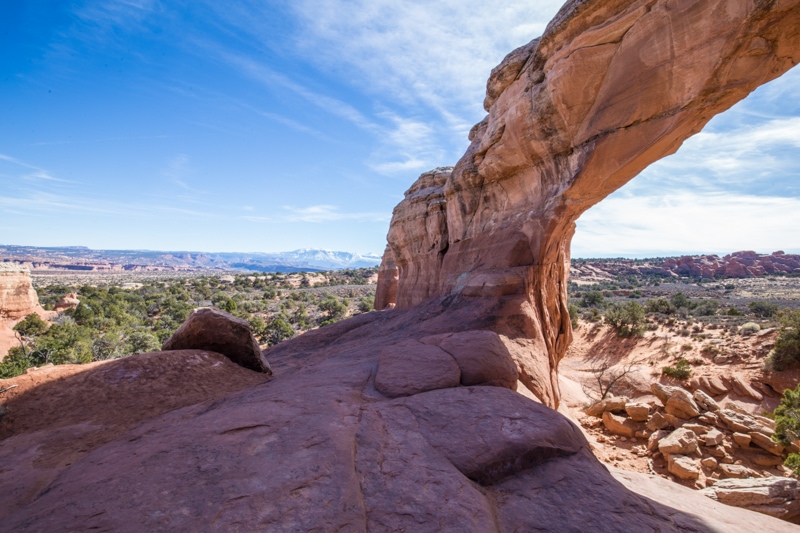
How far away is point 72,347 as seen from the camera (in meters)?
24.7

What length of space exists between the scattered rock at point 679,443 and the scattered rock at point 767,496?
2380mm

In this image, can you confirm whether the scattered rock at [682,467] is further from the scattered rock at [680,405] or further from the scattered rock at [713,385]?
the scattered rock at [713,385]

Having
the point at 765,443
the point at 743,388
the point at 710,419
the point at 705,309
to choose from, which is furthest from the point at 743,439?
the point at 705,309

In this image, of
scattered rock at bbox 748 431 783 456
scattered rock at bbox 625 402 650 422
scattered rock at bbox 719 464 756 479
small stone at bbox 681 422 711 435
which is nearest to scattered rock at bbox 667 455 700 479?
scattered rock at bbox 719 464 756 479

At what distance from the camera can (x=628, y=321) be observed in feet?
106

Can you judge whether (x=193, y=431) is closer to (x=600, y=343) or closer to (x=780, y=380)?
(x=780, y=380)

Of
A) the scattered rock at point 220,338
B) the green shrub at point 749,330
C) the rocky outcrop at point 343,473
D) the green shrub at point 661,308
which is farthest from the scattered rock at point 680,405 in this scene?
the green shrub at point 661,308

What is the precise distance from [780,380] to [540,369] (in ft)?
59.3

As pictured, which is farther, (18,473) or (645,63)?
(645,63)

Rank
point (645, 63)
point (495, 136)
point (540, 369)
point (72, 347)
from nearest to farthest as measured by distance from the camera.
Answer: point (645, 63)
point (540, 369)
point (495, 136)
point (72, 347)

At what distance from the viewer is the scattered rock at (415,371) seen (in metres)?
6.25

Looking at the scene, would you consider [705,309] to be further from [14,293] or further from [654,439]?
[14,293]

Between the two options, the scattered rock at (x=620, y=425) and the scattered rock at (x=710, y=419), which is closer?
the scattered rock at (x=710, y=419)

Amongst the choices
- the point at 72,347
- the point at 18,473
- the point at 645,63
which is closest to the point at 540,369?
the point at 645,63
